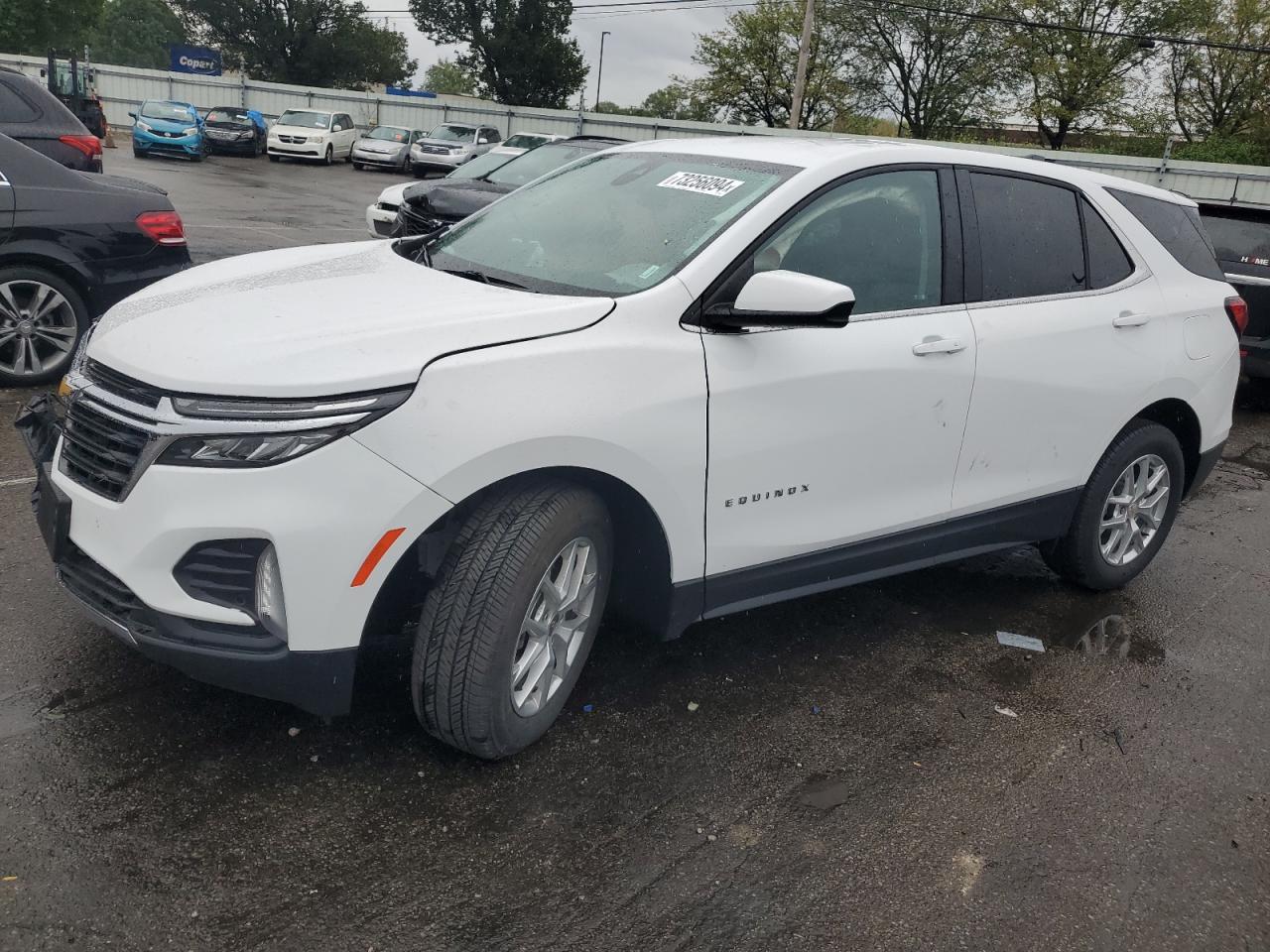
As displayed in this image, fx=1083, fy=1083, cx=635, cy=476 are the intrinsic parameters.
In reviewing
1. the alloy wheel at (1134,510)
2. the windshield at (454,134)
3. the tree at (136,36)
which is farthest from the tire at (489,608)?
the tree at (136,36)

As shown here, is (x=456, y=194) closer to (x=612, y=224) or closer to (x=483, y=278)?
(x=612, y=224)

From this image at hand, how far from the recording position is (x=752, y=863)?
9.20 ft

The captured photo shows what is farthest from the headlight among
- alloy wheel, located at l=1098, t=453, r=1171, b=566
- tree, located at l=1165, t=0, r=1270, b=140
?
tree, located at l=1165, t=0, r=1270, b=140

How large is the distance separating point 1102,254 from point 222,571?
3609mm

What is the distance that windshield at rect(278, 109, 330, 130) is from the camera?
32094mm

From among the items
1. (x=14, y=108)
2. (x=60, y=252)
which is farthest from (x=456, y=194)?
(x=60, y=252)

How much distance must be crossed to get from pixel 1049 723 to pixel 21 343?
5.62 m

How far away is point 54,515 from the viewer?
290 centimetres

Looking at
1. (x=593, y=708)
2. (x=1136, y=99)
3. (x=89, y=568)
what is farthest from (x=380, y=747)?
(x=1136, y=99)

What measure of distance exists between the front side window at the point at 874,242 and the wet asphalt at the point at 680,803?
1.37 m

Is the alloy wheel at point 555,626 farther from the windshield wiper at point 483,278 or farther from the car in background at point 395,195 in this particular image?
the car in background at point 395,195

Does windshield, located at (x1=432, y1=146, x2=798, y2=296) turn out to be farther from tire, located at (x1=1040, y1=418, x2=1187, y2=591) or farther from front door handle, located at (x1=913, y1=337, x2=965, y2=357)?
tire, located at (x1=1040, y1=418, x2=1187, y2=591)

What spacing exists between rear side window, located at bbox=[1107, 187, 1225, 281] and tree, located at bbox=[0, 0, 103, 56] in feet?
189

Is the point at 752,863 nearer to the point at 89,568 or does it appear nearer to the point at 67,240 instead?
the point at 89,568
